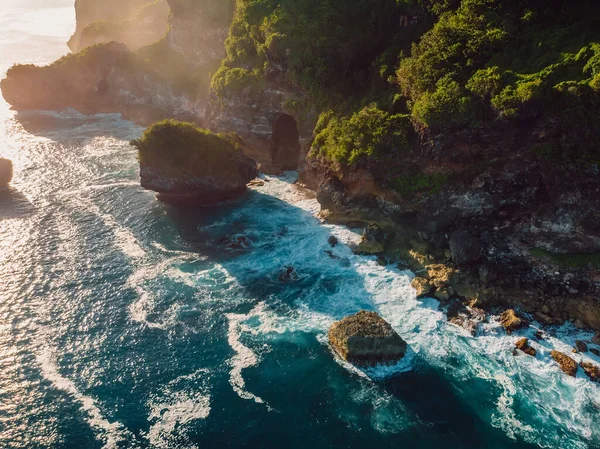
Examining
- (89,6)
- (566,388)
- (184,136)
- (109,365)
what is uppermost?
(89,6)

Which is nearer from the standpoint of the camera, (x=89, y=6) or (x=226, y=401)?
(x=226, y=401)

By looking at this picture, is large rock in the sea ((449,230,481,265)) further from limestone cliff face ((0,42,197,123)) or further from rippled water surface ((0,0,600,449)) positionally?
limestone cliff face ((0,42,197,123))

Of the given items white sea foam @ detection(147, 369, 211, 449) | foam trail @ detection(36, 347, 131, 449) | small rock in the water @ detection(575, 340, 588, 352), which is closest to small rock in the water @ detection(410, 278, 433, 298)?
small rock in the water @ detection(575, 340, 588, 352)

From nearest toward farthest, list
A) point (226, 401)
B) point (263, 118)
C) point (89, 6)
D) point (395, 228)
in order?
point (226, 401)
point (395, 228)
point (263, 118)
point (89, 6)

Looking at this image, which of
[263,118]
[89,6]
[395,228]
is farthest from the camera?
[89,6]

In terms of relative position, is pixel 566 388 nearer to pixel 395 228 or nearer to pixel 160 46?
pixel 395 228

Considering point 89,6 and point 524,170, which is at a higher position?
point 89,6

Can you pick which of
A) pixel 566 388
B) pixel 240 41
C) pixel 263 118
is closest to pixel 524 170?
pixel 566 388
